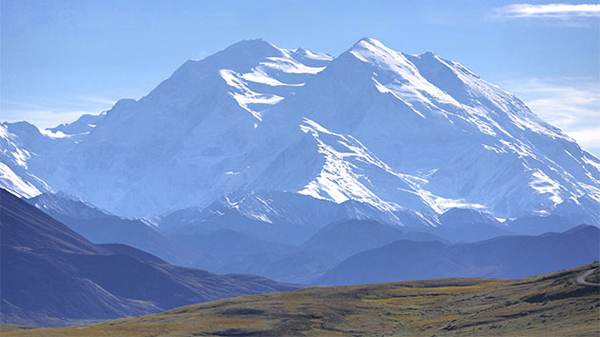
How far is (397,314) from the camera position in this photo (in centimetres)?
17162

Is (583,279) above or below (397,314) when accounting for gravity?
above

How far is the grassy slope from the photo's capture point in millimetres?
136000

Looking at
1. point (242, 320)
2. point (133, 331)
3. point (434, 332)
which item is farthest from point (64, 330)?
point (434, 332)

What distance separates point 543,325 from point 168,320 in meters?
66.8

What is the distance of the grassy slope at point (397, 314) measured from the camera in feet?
446

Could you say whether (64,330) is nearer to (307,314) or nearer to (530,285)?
(307,314)

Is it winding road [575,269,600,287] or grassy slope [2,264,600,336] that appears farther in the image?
winding road [575,269,600,287]

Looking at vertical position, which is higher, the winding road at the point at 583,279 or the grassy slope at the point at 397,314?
the winding road at the point at 583,279

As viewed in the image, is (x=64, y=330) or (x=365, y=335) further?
(x=64, y=330)

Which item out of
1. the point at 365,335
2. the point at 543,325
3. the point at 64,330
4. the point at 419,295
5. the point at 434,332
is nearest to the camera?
the point at 543,325

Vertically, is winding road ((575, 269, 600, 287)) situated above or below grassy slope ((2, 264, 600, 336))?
above

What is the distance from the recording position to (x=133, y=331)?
A: 6171 inches

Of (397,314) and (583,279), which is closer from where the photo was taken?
(583,279)

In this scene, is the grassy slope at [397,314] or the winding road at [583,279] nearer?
the grassy slope at [397,314]
